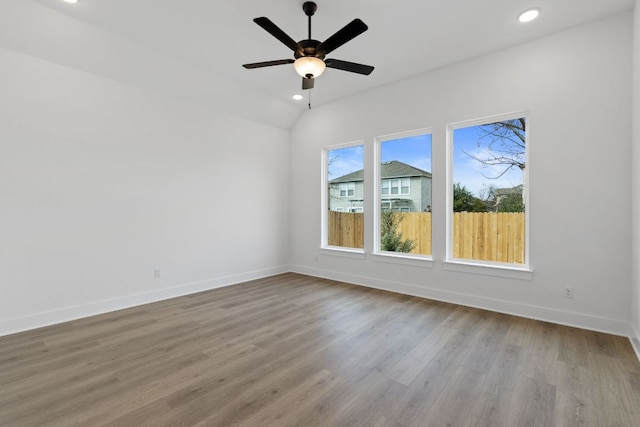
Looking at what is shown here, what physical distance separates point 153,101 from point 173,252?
7.11ft

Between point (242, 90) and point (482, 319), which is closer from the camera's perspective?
point (482, 319)

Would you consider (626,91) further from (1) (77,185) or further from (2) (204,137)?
(1) (77,185)

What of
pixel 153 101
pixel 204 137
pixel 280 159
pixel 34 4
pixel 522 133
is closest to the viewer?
pixel 34 4

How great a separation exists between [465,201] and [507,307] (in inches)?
56.6

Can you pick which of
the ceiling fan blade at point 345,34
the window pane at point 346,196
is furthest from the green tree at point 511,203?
the ceiling fan blade at point 345,34

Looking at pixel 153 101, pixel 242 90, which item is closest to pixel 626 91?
pixel 242 90

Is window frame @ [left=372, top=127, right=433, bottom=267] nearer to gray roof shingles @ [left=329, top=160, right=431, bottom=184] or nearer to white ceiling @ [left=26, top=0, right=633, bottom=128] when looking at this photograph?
gray roof shingles @ [left=329, top=160, right=431, bottom=184]

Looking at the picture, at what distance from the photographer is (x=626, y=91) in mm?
2979

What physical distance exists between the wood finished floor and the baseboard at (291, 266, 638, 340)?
5.5 inches

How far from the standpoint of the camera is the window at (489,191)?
3.67 meters

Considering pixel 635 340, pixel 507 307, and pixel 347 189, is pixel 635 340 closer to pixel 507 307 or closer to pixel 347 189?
pixel 507 307

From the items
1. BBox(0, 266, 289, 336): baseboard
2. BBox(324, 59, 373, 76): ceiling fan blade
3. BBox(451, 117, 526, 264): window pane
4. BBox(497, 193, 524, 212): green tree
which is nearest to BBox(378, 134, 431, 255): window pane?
BBox(451, 117, 526, 264): window pane

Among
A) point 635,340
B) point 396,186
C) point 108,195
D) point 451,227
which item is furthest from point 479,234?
point 108,195

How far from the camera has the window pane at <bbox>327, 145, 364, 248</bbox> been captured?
5.22 meters
